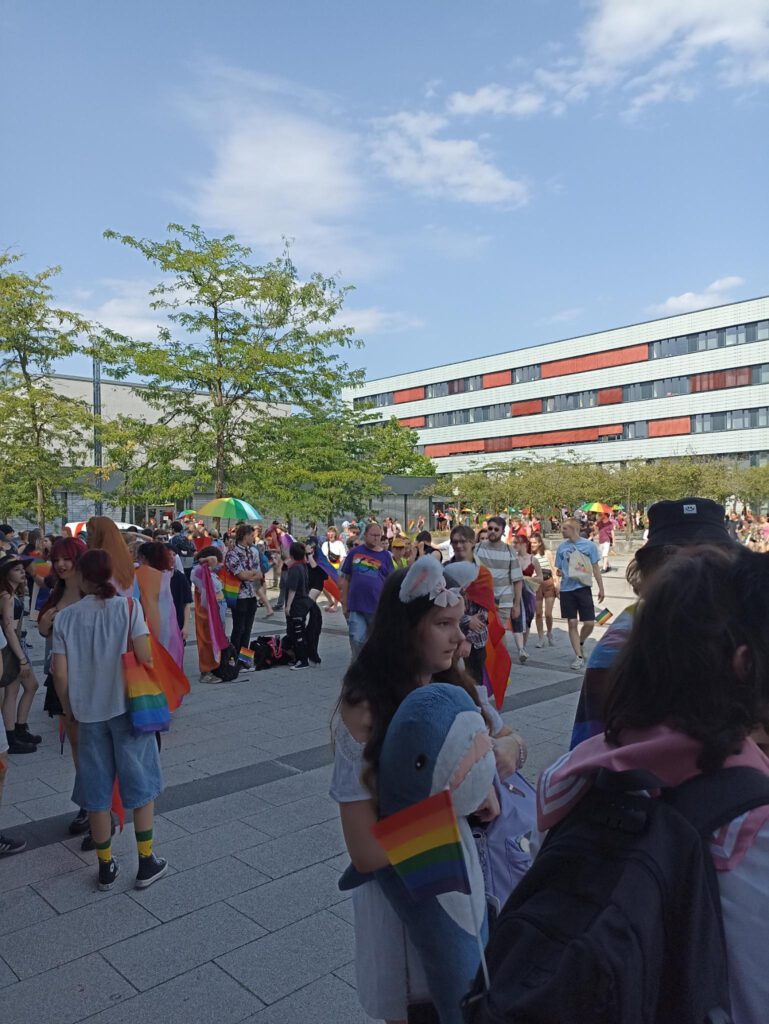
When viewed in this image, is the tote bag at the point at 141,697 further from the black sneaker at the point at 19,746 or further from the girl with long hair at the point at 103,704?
the black sneaker at the point at 19,746

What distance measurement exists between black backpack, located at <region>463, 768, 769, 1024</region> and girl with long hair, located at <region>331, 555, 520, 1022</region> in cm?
87

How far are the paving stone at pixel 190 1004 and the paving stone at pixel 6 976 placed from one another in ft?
1.61

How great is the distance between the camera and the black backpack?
94 cm

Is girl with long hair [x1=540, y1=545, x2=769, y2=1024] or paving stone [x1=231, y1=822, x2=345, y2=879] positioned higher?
girl with long hair [x1=540, y1=545, x2=769, y2=1024]

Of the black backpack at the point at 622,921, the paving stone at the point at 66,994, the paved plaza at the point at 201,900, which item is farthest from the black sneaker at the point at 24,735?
the black backpack at the point at 622,921

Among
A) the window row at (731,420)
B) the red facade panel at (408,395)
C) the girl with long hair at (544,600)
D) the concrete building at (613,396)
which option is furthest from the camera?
the red facade panel at (408,395)

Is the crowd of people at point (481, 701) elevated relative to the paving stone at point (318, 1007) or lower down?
elevated

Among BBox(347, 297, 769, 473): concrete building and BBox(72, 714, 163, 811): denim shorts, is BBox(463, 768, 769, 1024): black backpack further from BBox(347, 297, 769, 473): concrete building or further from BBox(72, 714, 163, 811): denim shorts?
BBox(347, 297, 769, 473): concrete building

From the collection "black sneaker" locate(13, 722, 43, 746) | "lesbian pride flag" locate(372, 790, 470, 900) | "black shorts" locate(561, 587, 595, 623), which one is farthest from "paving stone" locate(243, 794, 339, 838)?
"black shorts" locate(561, 587, 595, 623)

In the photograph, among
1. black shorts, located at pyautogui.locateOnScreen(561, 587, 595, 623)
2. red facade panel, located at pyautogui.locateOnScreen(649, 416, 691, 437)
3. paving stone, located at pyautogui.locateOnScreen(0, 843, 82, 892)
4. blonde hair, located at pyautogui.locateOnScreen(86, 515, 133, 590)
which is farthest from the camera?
red facade panel, located at pyautogui.locateOnScreen(649, 416, 691, 437)

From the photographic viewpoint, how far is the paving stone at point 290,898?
12.3 ft

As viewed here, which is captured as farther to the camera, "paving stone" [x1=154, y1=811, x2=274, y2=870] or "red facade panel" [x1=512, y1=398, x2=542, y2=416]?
"red facade panel" [x1=512, y1=398, x2=542, y2=416]

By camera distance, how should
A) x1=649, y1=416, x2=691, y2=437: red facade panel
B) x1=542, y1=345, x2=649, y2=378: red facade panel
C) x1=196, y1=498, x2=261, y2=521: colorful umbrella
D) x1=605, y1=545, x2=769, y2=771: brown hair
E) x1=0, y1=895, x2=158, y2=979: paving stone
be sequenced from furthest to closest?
x1=542, y1=345, x2=649, y2=378: red facade panel → x1=649, y1=416, x2=691, y2=437: red facade panel → x1=196, y1=498, x2=261, y2=521: colorful umbrella → x1=0, y1=895, x2=158, y2=979: paving stone → x1=605, y1=545, x2=769, y2=771: brown hair

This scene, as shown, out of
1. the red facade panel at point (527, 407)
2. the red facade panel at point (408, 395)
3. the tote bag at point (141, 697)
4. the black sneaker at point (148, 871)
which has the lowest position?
the black sneaker at point (148, 871)
